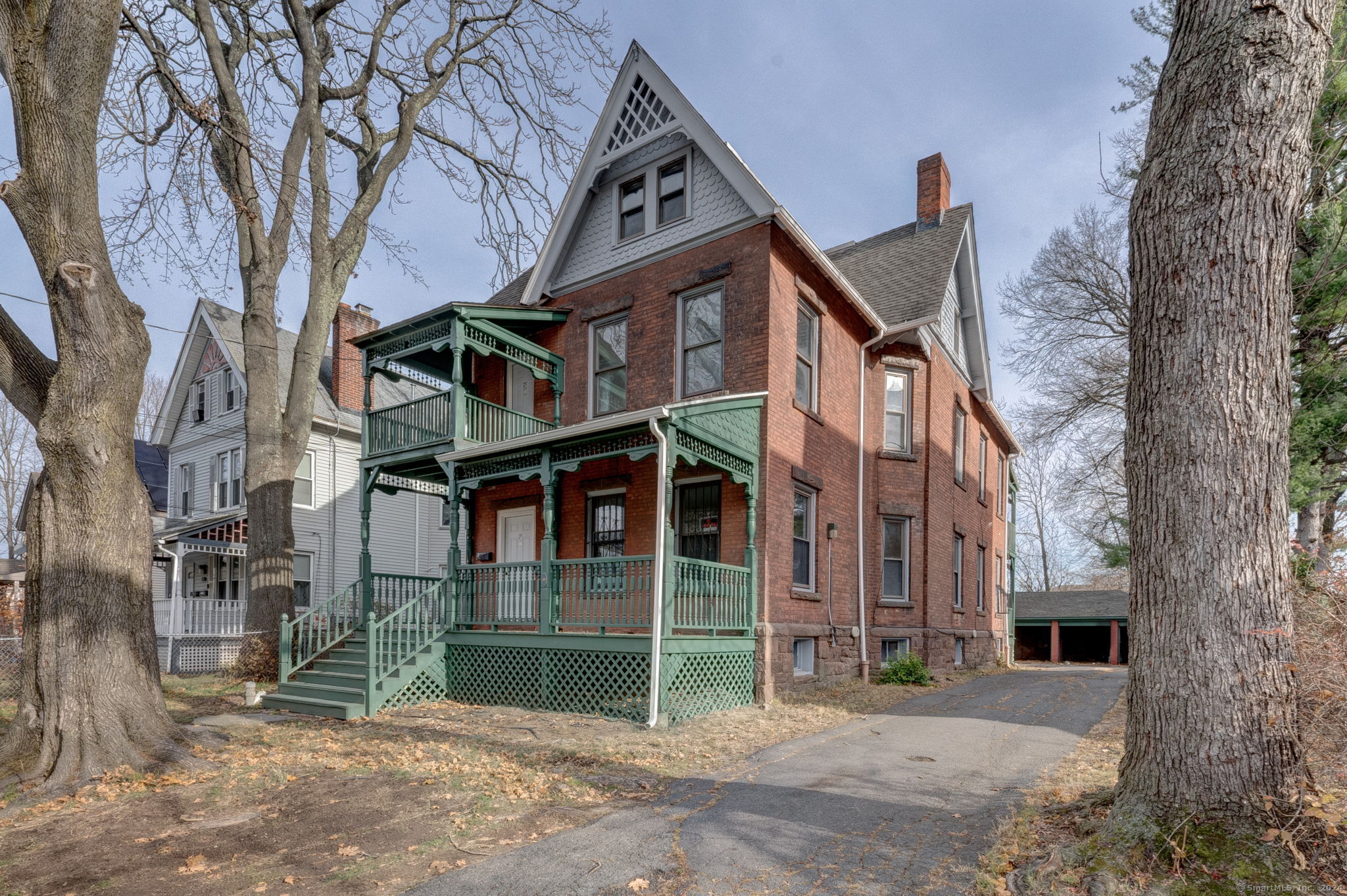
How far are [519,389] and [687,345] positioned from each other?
410 cm

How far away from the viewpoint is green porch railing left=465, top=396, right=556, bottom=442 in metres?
13.9

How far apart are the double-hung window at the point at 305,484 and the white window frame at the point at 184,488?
5741 mm

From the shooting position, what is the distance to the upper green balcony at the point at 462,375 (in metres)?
13.7

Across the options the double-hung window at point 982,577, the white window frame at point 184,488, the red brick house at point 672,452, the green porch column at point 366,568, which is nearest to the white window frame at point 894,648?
the red brick house at point 672,452

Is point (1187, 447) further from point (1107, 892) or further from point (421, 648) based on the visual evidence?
point (421, 648)

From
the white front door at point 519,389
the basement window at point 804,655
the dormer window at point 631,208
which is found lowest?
the basement window at point 804,655

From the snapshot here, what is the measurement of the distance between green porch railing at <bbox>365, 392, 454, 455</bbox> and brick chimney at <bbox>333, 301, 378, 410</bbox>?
436 inches

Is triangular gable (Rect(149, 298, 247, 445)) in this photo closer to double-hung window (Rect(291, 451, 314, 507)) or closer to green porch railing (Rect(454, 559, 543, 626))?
double-hung window (Rect(291, 451, 314, 507))

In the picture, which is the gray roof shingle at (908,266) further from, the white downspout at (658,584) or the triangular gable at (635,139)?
the white downspout at (658,584)

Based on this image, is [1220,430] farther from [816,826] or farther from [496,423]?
[496,423]

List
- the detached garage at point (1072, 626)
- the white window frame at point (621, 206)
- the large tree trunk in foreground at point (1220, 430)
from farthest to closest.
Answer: the detached garage at point (1072, 626) < the white window frame at point (621, 206) < the large tree trunk in foreground at point (1220, 430)

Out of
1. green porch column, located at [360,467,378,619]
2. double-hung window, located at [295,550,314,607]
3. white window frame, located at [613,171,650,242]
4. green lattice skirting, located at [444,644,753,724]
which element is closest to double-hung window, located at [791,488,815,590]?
green lattice skirting, located at [444,644,753,724]

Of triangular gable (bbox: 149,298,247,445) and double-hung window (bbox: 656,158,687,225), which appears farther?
triangular gable (bbox: 149,298,247,445)

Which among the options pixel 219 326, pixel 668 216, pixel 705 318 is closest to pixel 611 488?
pixel 705 318
